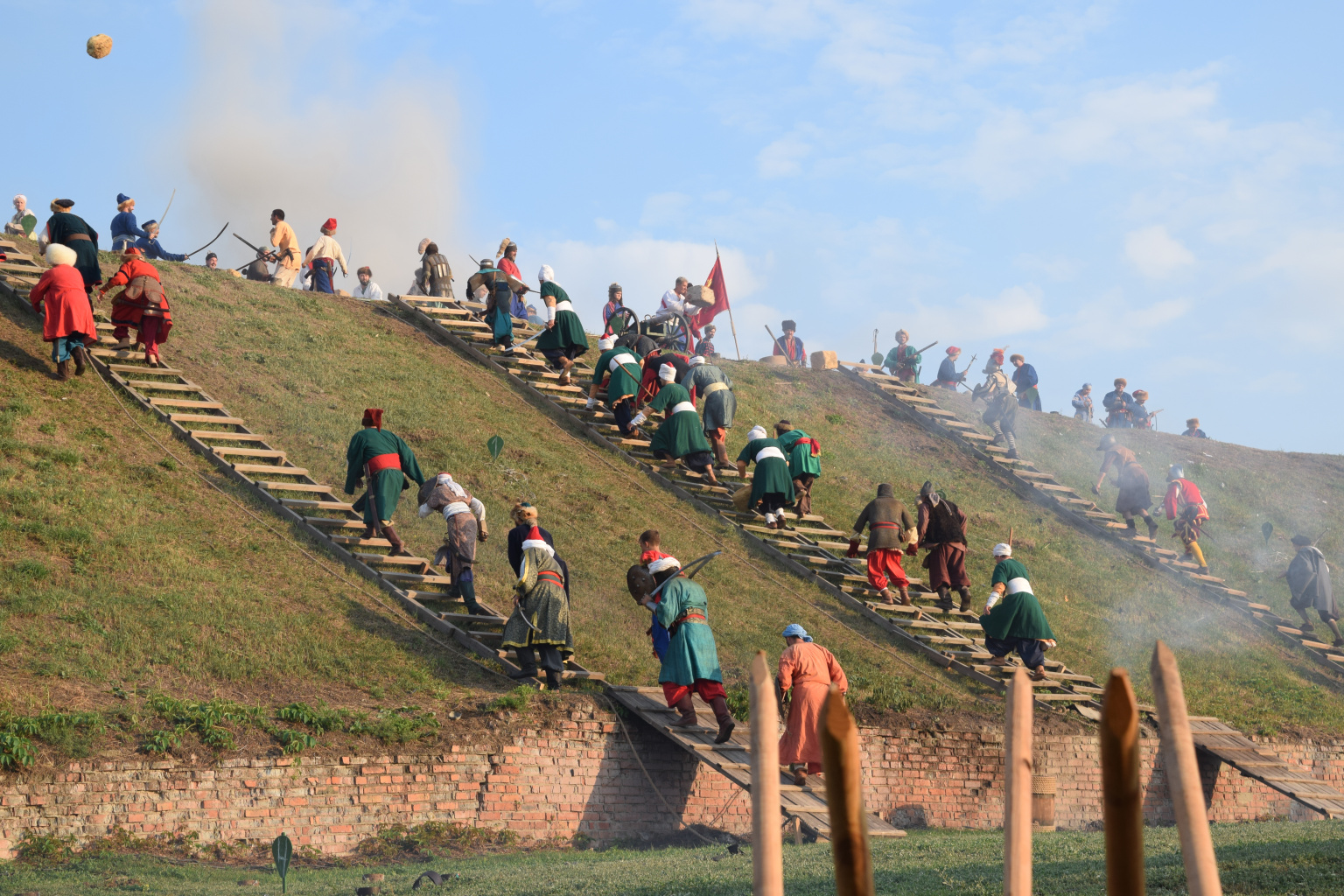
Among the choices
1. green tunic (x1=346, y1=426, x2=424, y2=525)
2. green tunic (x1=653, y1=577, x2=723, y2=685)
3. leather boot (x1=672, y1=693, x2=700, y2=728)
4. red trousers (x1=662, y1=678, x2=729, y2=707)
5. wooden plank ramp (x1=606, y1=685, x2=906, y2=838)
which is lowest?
wooden plank ramp (x1=606, y1=685, x2=906, y2=838)

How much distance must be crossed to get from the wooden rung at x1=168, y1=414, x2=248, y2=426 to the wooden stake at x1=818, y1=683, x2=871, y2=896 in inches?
660

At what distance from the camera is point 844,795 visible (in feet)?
6.77

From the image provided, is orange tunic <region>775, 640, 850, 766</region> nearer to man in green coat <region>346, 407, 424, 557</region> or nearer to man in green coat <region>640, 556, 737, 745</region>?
man in green coat <region>640, 556, 737, 745</region>

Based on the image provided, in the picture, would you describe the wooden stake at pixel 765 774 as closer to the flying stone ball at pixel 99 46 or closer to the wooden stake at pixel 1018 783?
the wooden stake at pixel 1018 783

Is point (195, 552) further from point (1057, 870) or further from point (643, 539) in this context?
point (1057, 870)

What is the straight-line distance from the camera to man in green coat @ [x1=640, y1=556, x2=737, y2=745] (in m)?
13.1

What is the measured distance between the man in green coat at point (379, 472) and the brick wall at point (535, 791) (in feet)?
13.6

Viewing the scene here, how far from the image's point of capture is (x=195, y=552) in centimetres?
1437

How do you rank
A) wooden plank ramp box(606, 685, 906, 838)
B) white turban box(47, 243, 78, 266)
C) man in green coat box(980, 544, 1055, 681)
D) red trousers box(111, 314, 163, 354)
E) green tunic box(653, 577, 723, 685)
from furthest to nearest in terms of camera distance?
red trousers box(111, 314, 163, 354) < white turban box(47, 243, 78, 266) < man in green coat box(980, 544, 1055, 681) < green tunic box(653, 577, 723, 685) < wooden plank ramp box(606, 685, 906, 838)

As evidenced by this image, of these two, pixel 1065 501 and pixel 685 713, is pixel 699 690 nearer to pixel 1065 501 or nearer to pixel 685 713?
pixel 685 713

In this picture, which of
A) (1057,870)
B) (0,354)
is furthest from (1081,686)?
(0,354)

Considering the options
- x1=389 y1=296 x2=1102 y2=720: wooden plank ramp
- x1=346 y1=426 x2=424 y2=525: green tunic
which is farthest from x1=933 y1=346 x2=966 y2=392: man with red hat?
x1=346 y1=426 x2=424 y2=525: green tunic

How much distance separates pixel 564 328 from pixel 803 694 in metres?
12.5

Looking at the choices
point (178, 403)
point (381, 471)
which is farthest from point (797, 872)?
point (178, 403)
